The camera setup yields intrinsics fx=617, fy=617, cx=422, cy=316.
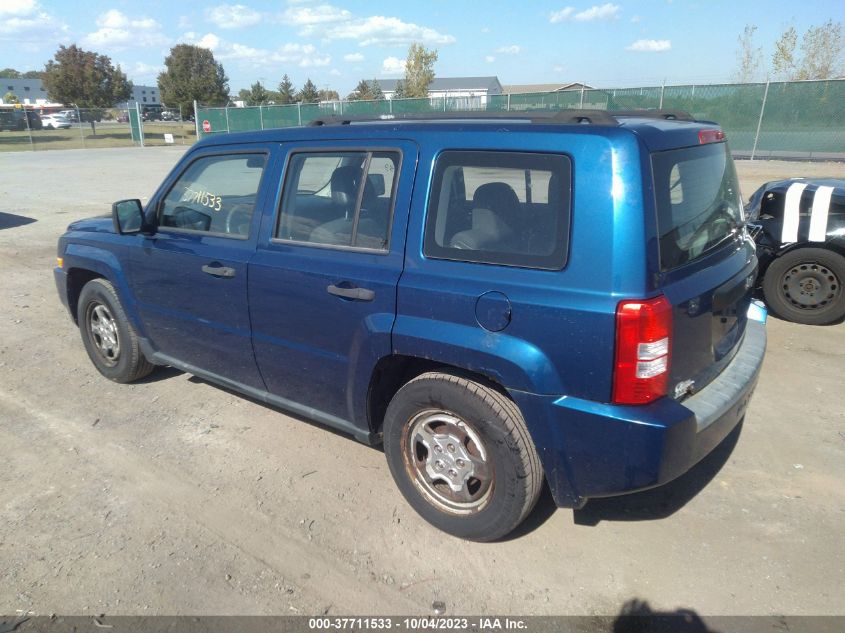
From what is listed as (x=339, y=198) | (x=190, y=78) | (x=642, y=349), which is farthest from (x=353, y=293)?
(x=190, y=78)

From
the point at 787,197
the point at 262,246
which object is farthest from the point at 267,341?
the point at 787,197

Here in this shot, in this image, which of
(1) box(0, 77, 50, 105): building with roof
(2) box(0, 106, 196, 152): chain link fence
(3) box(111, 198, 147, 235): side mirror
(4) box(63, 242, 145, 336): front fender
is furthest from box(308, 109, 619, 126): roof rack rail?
(1) box(0, 77, 50, 105): building with roof

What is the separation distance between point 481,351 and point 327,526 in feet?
4.20

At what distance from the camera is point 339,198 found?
3293 mm

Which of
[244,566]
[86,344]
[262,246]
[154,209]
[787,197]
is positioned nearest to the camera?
[244,566]

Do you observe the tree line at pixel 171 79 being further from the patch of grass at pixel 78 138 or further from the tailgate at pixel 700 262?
the tailgate at pixel 700 262

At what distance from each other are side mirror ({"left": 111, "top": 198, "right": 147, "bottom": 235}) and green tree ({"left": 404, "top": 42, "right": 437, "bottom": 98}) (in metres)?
52.2

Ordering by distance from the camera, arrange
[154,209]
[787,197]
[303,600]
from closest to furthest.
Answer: [303,600], [154,209], [787,197]

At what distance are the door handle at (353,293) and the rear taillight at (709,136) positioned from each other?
5.48 ft

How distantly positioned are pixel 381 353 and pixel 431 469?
0.63 m

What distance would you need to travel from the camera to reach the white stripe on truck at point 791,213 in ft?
18.5

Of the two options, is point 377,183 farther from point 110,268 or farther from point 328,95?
point 328,95

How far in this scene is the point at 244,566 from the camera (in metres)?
2.83

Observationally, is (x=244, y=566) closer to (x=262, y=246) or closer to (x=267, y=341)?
(x=267, y=341)
